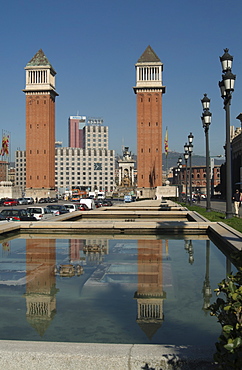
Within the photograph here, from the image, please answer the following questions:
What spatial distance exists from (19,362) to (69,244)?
943 centimetres

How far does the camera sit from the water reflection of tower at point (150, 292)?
5938 millimetres

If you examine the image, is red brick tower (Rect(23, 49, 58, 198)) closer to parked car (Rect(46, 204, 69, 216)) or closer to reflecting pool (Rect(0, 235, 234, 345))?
parked car (Rect(46, 204, 69, 216))

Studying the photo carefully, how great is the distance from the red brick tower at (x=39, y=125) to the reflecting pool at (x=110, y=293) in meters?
99.7

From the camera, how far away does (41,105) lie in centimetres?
11069

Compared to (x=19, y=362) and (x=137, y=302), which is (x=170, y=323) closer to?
(x=137, y=302)

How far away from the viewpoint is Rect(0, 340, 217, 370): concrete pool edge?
13.2 ft

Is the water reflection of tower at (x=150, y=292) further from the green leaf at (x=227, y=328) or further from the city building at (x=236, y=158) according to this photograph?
the city building at (x=236, y=158)

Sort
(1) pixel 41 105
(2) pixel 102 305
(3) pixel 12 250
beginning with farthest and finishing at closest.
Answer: (1) pixel 41 105 → (3) pixel 12 250 → (2) pixel 102 305

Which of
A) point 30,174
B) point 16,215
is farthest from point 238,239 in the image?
point 30,174

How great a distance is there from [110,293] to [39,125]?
107064 millimetres

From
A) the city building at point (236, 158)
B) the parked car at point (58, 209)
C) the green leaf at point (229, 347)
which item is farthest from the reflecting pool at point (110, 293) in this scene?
the city building at point (236, 158)

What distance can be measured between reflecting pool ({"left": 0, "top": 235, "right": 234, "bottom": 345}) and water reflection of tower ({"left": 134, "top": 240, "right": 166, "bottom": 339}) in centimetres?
1

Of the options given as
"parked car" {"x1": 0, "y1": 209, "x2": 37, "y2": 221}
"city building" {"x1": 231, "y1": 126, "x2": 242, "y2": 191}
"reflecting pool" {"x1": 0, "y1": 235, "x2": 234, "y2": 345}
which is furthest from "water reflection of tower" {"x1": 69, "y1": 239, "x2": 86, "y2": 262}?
"city building" {"x1": 231, "y1": 126, "x2": 242, "y2": 191}

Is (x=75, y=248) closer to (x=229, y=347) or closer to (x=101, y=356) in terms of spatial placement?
(x=101, y=356)
